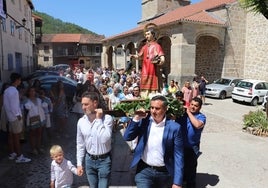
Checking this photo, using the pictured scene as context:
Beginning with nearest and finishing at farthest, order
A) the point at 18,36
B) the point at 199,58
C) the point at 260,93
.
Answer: the point at 260,93, the point at 18,36, the point at 199,58

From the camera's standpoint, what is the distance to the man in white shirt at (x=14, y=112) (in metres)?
5.68

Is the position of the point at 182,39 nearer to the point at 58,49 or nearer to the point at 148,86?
the point at 148,86

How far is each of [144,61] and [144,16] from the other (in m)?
33.5

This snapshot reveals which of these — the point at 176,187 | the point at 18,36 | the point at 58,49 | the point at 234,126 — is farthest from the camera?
the point at 58,49

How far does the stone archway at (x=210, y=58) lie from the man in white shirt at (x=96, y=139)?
61.2ft

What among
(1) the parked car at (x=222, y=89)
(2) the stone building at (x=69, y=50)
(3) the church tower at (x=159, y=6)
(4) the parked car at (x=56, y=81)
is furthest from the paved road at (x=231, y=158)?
(2) the stone building at (x=69, y=50)

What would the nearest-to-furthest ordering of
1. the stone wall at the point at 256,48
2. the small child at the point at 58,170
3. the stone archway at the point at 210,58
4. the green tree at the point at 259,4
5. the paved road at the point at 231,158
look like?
the small child at the point at 58,170
the paved road at the point at 231,158
the green tree at the point at 259,4
the stone wall at the point at 256,48
the stone archway at the point at 210,58

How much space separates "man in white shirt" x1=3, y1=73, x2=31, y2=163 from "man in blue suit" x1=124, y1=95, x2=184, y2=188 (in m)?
3.50

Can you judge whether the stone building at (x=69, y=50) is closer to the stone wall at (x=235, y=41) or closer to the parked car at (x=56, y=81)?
the stone wall at (x=235, y=41)

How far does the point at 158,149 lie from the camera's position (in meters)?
3.02

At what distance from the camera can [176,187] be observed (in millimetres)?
2959

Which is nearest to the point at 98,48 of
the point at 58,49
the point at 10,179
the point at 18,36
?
the point at 58,49

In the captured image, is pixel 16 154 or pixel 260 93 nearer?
pixel 16 154

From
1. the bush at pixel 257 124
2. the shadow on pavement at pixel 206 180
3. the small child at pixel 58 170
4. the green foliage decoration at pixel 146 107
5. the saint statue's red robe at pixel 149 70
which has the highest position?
the saint statue's red robe at pixel 149 70
